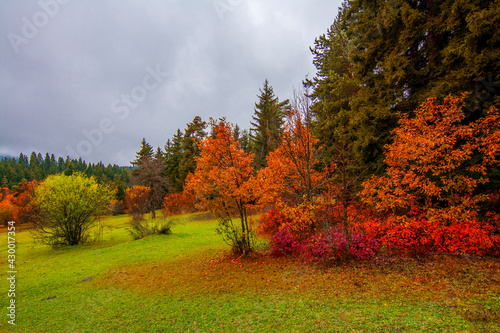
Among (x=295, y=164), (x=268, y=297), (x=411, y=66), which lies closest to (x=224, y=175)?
(x=295, y=164)

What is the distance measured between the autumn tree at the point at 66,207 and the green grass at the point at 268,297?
6.14 m

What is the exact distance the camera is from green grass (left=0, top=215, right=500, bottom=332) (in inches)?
154

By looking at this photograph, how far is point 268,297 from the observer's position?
5.37 metres

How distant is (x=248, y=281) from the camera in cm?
659

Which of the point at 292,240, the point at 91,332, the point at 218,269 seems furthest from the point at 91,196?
the point at 292,240

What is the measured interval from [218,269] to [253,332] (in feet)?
13.9

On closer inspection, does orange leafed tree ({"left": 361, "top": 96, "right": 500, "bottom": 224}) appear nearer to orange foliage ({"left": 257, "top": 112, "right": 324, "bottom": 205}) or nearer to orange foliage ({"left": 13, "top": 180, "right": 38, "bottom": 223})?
orange foliage ({"left": 257, "top": 112, "right": 324, "bottom": 205})

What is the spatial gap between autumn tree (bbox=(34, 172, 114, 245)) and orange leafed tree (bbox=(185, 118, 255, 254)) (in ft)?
34.8

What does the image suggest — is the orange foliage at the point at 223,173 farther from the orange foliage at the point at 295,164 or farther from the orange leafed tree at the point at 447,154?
the orange leafed tree at the point at 447,154

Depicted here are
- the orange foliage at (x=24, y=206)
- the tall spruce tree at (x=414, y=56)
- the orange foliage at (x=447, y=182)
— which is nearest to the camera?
the orange foliage at (x=447, y=182)

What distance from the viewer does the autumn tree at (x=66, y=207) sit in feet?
45.6

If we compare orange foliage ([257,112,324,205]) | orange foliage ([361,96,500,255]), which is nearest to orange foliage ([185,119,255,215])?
orange foliage ([257,112,324,205])

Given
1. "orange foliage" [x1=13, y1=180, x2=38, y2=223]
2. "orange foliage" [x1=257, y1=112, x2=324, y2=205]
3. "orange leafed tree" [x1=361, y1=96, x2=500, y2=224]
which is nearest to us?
"orange leafed tree" [x1=361, y1=96, x2=500, y2=224]

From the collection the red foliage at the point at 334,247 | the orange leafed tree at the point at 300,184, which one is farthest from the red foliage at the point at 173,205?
the red foliage at the point at 334,247
